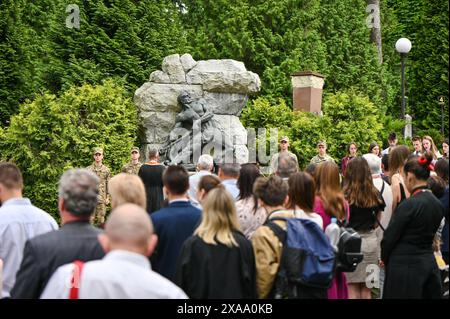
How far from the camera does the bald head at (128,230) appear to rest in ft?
13.6

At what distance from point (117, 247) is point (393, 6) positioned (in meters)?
40.0

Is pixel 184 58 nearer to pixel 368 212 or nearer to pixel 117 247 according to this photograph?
pixel 368 212

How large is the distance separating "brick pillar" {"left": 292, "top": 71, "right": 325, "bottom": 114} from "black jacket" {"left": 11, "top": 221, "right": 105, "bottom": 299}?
18.7 m

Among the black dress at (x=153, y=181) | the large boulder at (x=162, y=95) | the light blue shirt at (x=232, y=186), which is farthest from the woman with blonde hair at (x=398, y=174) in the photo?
the large boulder at (x=162, y=95)

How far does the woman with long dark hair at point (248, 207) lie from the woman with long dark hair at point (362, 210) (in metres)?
1.12

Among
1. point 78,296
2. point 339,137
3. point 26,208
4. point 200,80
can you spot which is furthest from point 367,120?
point 78,296

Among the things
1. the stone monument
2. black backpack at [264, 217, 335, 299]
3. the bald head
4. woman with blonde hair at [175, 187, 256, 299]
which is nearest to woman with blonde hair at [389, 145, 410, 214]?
black backpack at [264, 217, 335, 299]

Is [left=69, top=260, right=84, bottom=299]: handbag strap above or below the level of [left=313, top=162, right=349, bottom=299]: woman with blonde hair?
below

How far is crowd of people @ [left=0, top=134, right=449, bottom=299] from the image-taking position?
4.20 m

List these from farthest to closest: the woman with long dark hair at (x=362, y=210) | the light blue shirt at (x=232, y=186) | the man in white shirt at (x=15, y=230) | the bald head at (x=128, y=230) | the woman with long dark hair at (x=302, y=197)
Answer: the light blue shirt at (x=232, y=186) → the woman with long dark hair at (x=362, y=210) → the woman with long dark hair at (x=302, y=197) → the man in white shirt at (x=15, y=230) → the bald head at (x=128, y=230)

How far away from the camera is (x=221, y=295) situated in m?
6.02

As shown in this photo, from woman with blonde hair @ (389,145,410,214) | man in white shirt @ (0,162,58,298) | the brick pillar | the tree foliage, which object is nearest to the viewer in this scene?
man in white shirt @ (0,162,58,298)

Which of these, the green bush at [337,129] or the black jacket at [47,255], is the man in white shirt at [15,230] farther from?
the green bush at [337,129]

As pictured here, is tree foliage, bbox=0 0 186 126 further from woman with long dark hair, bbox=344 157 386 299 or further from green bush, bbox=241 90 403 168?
woman with long dark hair, bbox=344 157 386 299
